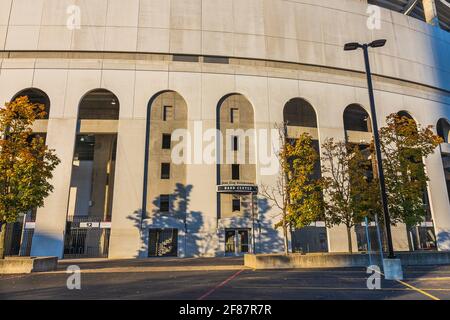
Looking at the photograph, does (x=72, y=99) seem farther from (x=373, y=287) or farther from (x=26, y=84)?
(x=373, y=287)

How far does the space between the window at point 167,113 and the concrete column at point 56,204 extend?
827cm

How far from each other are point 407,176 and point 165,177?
19.9m

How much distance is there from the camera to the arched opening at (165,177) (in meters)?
26.2

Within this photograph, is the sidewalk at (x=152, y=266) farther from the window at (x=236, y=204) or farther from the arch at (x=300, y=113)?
the arch at (x=300, y=113)

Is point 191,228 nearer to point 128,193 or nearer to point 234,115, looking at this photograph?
point 128,193

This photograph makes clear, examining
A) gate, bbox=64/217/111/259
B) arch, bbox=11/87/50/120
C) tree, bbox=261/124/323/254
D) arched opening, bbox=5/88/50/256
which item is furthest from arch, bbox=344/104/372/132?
arch, bbox=11/87/50/120

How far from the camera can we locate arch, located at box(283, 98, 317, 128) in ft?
105

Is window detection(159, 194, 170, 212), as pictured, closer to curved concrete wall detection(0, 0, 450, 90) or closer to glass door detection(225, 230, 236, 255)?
glass door detection(225, 230, 236, 255)

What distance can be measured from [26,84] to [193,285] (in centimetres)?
2676

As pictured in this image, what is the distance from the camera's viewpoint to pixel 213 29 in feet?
98.9

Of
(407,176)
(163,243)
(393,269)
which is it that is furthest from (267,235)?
(393,269)

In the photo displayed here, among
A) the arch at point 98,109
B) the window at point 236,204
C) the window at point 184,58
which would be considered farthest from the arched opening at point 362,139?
the arch at point 98,109

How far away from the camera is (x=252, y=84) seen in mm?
29953
